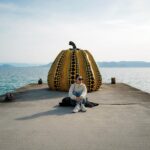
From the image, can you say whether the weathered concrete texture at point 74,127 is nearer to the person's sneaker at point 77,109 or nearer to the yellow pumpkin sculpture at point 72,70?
the person's sneaker at point 77,109

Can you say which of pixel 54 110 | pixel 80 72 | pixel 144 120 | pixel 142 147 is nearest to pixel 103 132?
pixel 142 147

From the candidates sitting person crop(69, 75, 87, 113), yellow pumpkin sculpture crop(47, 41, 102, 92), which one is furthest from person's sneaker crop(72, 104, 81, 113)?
yellow pumpkin sculpture crop(47, 41, 102, 92)

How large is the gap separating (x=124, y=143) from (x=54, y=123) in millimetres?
2454

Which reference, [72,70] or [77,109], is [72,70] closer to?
[72,70]

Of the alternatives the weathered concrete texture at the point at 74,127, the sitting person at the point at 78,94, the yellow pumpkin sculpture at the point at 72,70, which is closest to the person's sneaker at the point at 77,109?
the sitting person at the point at 78,94

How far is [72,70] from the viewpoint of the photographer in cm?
1608

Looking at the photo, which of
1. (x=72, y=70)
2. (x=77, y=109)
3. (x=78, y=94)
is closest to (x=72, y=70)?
(x=72, y=70)

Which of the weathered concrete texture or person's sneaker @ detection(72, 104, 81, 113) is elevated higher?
person's sneaker @ detection(72, 104, 81, 113)

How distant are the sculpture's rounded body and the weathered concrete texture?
469 centimetres

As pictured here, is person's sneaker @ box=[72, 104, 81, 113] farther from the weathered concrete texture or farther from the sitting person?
the weathered concrete texture

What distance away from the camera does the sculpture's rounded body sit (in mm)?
16047

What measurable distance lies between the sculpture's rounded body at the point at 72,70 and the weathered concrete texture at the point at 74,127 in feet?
15.4

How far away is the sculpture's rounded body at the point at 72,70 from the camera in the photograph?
52.6ft

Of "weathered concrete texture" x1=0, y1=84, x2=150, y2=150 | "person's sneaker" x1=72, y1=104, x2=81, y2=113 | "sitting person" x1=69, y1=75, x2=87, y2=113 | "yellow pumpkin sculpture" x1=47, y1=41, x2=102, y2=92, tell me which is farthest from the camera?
"yellow pumpkin sculpture" x1=47, y1=41, x2=102, y2=92
